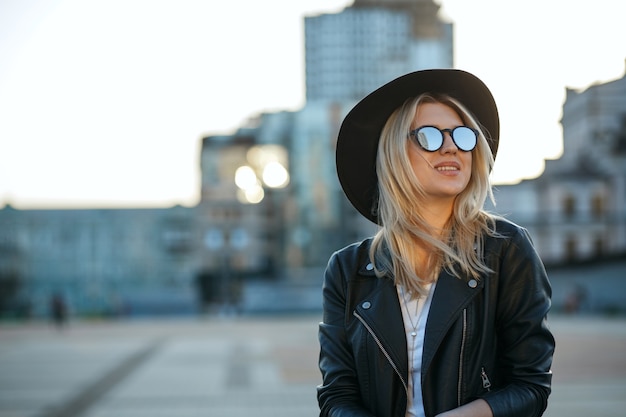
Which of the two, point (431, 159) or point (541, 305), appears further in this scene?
point (431, 159)

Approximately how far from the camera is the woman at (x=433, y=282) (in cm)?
212

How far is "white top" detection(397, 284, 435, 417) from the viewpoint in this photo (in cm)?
216

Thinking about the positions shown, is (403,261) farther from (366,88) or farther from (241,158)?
(366,88)

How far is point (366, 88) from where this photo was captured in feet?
402

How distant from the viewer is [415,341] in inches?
86.1

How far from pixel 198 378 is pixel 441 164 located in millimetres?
12126

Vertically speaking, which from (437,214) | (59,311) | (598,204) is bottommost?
(59,311)

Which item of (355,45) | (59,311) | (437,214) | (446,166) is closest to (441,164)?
(446,166)

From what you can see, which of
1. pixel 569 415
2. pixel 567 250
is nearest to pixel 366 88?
pixel 567 250

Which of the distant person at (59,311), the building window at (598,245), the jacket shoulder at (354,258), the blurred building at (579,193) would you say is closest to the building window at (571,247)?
the blurred building at (579,193)

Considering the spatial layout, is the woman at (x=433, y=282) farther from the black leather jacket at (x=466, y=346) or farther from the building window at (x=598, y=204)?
the building window at (x=598, y=204)

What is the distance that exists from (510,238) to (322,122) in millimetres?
55190

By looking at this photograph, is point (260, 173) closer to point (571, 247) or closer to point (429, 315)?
point (571, 247)

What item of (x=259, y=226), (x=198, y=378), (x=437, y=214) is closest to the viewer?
(x=437, y=214)
